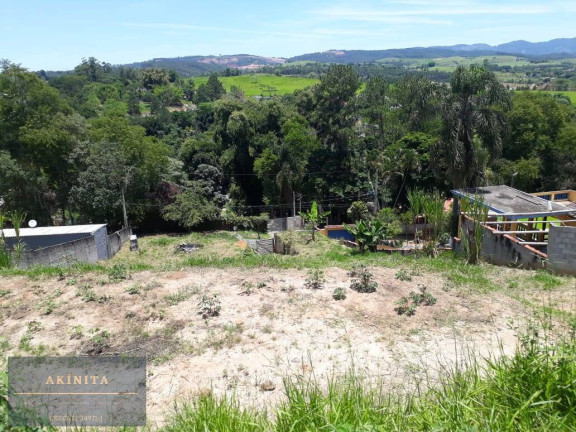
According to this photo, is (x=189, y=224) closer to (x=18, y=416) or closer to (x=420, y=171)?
(x=420, y=171)

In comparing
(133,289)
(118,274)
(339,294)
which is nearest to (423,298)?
(339,294)

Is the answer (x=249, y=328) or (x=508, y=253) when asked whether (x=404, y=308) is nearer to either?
(x=249, y=328)

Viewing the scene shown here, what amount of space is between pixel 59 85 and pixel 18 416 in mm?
91171

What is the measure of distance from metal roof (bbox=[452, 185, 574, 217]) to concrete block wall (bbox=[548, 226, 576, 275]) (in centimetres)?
232

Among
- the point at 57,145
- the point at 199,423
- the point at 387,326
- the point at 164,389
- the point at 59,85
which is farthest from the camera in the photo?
the point at 59,85

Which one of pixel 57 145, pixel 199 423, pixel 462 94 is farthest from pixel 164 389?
pixel 57 145

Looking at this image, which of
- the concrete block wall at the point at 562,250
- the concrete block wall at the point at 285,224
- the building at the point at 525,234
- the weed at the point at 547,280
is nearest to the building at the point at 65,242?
the concrete block wall at the point at 285,224

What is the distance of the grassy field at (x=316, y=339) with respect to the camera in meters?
2.98

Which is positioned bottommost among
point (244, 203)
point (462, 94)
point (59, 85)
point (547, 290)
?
point (244, 203)

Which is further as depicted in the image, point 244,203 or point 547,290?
point 244,203

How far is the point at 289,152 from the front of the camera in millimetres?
24203

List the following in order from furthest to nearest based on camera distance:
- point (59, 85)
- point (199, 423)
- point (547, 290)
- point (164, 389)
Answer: point (59, 85) < point (547, 290) < point (164, 389) < point (199, 423)

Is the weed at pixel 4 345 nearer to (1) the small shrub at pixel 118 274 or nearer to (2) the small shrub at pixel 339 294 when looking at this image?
(1) the small shrub at pixel 118 274

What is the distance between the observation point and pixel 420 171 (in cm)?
2459
